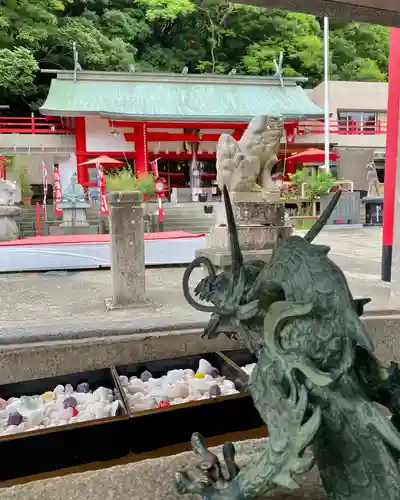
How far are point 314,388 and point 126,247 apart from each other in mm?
3815

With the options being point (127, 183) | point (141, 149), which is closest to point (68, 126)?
point (141, 149)

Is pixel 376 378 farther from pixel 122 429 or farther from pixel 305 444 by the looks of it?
pixel 122 429

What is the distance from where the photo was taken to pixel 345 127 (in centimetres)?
1906

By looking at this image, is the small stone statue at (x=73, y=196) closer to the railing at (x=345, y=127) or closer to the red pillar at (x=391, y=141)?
the red pillar at (x=391, y=141)

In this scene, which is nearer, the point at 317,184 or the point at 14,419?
the point at 14,419

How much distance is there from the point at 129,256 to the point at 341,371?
3.83m

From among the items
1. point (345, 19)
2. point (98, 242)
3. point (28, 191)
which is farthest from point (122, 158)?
point (345, 19)

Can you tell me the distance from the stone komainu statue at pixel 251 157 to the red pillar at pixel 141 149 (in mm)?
10399

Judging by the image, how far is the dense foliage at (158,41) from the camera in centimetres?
1731

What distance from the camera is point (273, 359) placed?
2.95 ft

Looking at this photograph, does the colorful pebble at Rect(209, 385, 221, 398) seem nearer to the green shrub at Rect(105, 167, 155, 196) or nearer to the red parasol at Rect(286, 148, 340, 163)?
the green shrub at Rect(105, 167, 155, 196)

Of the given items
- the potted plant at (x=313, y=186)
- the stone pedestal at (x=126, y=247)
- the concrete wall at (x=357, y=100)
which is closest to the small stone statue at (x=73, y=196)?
the potted plant at (x=313, y=186)

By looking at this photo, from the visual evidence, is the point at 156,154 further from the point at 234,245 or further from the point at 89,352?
the point at 234,245

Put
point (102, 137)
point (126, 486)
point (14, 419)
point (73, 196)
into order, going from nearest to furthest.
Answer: point (126, 486), point (14, 419), point (73, 196), point (102, 137)
